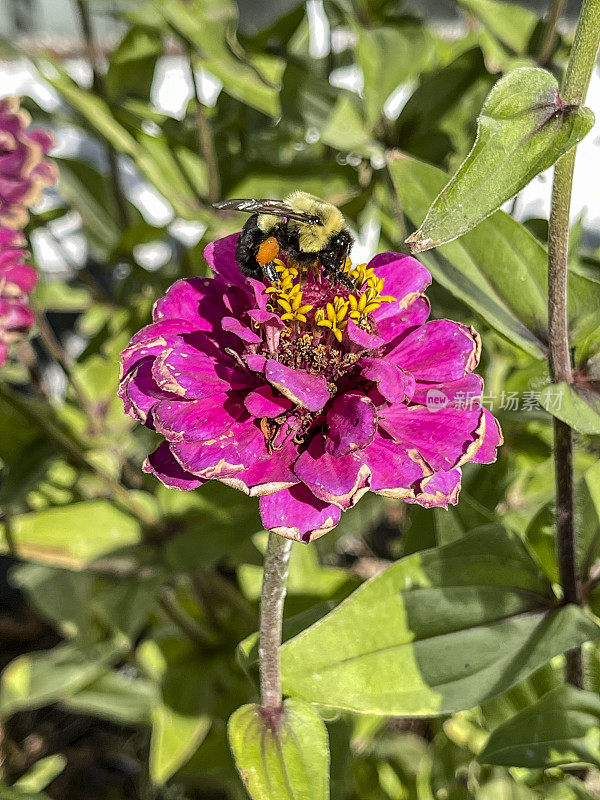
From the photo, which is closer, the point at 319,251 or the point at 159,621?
the point at 319,251

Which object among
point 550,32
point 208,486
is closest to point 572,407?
point 208,486

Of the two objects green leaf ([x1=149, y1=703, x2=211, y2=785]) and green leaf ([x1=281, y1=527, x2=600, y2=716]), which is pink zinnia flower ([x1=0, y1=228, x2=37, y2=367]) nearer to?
green leaf ([x1=281, y1=527, x2=600, y2=716])

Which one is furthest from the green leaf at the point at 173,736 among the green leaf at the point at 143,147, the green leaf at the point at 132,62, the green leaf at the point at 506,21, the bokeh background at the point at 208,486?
the green leaf at the point at 506,21

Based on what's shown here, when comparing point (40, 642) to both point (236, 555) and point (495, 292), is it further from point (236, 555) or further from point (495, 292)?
point (495, 292)

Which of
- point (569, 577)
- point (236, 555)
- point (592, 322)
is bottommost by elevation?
point (236, 555)

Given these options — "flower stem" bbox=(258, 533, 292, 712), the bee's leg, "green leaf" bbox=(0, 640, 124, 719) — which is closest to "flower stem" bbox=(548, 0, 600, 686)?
the bee's leg

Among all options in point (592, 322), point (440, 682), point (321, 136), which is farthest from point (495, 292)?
point (321, 136)

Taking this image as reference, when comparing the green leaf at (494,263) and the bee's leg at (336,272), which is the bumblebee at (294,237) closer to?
the bee's leg at (336,272)
